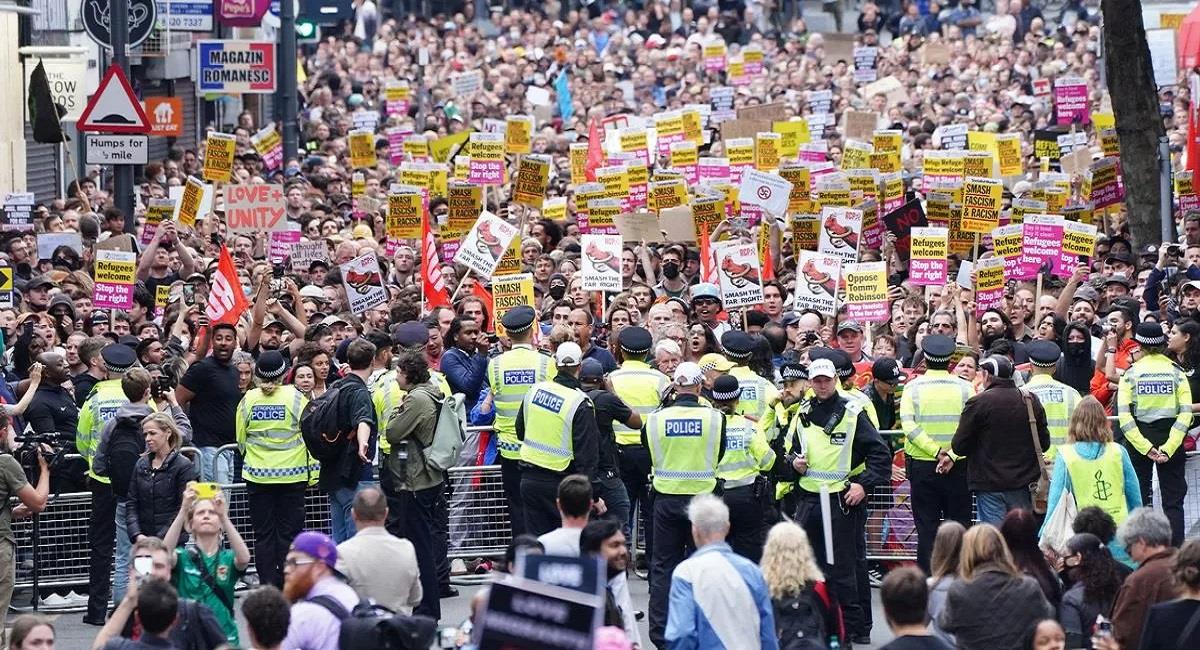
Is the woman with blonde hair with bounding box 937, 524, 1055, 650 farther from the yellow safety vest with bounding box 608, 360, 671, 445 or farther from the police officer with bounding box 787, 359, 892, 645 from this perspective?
the yellow safety vest with bounding box 608, 360, 671, 445

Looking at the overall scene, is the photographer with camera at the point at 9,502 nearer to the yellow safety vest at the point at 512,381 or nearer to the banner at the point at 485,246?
the yellow safety vest at the point at 512,381

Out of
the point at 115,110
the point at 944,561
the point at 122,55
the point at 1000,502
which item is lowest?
the point at 1000,502

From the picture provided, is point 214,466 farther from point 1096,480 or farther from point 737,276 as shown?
point 1096,480

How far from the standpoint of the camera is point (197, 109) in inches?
1543

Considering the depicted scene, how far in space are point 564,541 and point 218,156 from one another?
43.9ft

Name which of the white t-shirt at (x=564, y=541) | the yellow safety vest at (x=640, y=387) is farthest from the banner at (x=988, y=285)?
the white t-shirt at (x=564, y=541)

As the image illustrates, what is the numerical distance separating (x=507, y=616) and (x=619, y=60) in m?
37.2

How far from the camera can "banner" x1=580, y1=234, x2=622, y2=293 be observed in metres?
19.0

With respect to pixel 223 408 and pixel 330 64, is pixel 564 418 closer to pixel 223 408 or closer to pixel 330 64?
pixel 223 408

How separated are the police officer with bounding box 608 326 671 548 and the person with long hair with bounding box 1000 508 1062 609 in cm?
365

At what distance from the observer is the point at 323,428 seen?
1401 cm

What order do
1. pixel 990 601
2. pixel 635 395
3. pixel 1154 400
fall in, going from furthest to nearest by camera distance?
pixel 1154 400 < pixel 635 395 < pixel 990 601

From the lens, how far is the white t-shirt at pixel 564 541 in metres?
10.7

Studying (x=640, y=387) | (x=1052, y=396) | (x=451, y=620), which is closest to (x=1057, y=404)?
(x=1052, y=396)
